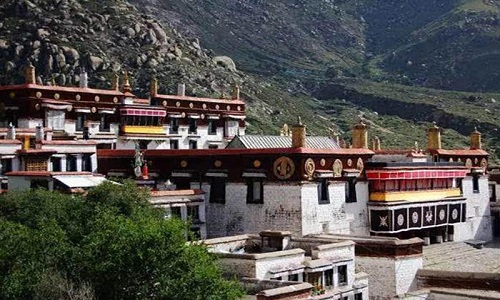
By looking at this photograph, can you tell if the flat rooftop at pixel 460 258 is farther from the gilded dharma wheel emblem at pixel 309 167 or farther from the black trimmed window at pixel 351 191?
the gilded dharma wheel emblem at pixel 309 167

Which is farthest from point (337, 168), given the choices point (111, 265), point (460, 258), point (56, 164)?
point (111, 265)

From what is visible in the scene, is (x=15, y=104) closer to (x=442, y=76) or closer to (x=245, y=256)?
(x=245, y=256)

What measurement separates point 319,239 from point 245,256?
253 inches

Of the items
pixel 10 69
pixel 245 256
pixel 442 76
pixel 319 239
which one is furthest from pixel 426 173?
pixel 442 76

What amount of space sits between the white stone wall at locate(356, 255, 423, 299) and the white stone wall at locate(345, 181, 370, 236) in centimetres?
454

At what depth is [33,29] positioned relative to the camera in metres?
93.8

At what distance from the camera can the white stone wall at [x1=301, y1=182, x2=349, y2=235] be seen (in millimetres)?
38969

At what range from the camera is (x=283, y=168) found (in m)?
39.4

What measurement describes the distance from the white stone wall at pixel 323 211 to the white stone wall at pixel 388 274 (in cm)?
314

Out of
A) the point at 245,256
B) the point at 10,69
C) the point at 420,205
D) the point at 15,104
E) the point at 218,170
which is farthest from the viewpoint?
the point at 10,69

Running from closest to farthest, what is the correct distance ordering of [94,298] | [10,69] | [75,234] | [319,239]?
[94,298] → [75,234] → [319,239] → [10,69]

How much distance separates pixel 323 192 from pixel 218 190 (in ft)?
18.6

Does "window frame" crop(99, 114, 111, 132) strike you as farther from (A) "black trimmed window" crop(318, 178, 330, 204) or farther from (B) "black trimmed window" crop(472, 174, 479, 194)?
(B) "black trimmed window" crop(472, 174, 479, 194)

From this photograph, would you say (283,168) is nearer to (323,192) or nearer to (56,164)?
(323,192)
